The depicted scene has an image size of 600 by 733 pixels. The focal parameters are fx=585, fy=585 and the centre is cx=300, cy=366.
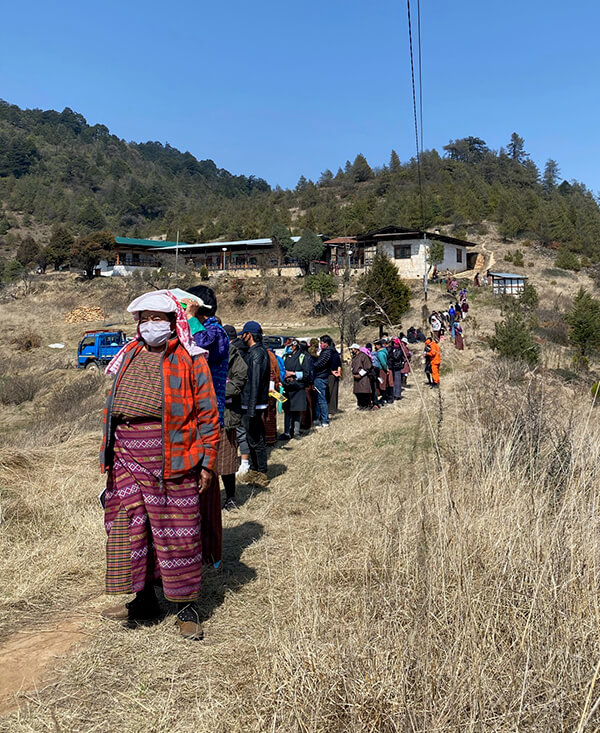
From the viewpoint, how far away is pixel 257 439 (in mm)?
6008

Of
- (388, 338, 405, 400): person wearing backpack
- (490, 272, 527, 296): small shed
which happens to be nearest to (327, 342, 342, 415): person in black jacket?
(388, 338, 405, 400): person wearing backpack

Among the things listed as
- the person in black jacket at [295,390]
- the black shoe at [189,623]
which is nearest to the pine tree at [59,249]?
the person in black jacket at [295,390]

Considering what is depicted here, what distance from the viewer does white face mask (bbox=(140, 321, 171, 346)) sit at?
2.96 m

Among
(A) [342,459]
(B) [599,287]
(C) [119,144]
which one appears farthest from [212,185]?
(A) [342,459]

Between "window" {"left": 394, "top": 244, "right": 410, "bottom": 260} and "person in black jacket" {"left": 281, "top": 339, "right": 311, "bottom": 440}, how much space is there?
3523 centimetres

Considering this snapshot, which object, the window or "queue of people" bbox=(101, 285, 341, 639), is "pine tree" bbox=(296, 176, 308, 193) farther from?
"queue of people" bbox=(101, 285, 341, 639)

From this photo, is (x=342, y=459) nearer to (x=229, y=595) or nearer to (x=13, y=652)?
(x=229, y=595)

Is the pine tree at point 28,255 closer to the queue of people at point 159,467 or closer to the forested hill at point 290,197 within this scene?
the forested hill at point 290,197

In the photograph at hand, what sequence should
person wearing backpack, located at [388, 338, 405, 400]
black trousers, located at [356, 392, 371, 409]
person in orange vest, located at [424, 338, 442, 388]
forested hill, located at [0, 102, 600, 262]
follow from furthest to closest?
forested hill, located at [0, 102, 600, 262] < person in orange vest, located at [424, 338, 442, 388] < person wearing backpack, located at [388, 338, 405, 400] < black trousers, located at [356, 392, 371, 409]

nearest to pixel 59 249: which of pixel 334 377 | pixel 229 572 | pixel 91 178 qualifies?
pixel 334 377

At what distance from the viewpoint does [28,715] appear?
7.27ft

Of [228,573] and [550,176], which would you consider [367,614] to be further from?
[550,176]

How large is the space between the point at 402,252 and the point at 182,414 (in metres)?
41.7

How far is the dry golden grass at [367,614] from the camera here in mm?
1928
